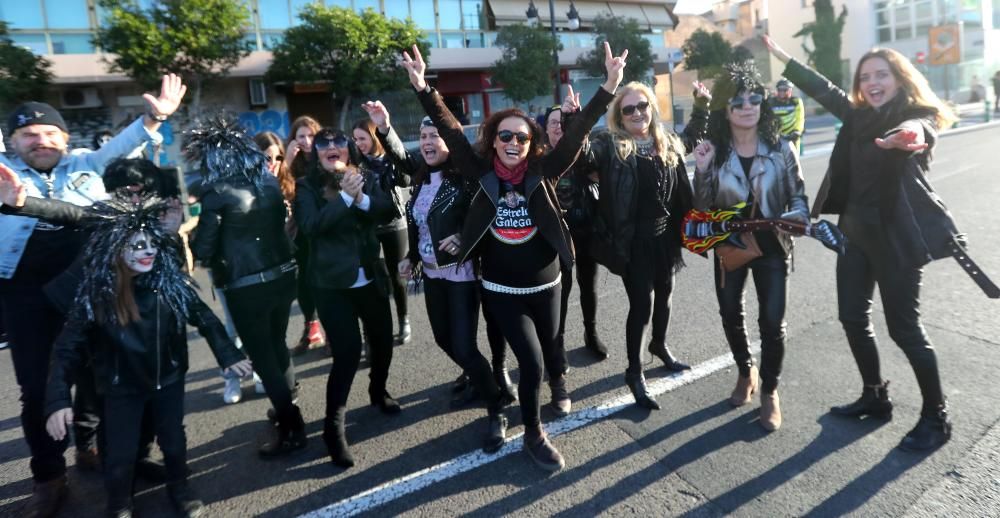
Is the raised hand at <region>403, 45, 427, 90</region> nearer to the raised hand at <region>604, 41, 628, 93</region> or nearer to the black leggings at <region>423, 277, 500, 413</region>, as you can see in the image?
the raised hand at <region>604, 41, 628, 93</region>

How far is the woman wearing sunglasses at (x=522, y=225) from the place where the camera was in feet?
10.5

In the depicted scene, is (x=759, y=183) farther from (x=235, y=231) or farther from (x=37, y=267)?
(x=37, y=267)

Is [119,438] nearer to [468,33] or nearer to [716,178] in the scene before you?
[716,178]

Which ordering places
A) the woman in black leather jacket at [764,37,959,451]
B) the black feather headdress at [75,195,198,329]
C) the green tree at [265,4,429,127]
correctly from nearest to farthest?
the black feather headdress at [75,195,198,329] < the woman in black leather jacket at [764,37,959,451] < the green tree at [265,4,429,127]

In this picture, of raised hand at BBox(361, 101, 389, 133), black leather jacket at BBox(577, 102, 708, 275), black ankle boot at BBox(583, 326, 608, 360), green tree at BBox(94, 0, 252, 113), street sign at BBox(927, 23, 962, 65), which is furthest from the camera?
street sign at BBox(927, 23, 962, 65)

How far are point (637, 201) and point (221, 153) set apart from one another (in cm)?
234

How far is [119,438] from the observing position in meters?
2.85

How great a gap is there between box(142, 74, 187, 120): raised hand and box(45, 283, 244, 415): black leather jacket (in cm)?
99

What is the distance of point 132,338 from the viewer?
9.28 ft

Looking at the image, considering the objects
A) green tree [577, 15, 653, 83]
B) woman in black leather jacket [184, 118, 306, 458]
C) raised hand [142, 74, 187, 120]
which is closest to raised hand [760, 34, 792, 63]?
woman in black leather jacket [184, 118, 306, 458]

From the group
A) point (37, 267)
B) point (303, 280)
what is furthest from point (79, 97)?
point (37, 267)

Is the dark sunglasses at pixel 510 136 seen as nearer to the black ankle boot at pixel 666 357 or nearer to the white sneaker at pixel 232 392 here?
the black ankle boot at pixel 666 357

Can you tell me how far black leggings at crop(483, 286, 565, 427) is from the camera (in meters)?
3.21

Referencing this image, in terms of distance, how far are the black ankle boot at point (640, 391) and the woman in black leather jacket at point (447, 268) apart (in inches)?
32.2
